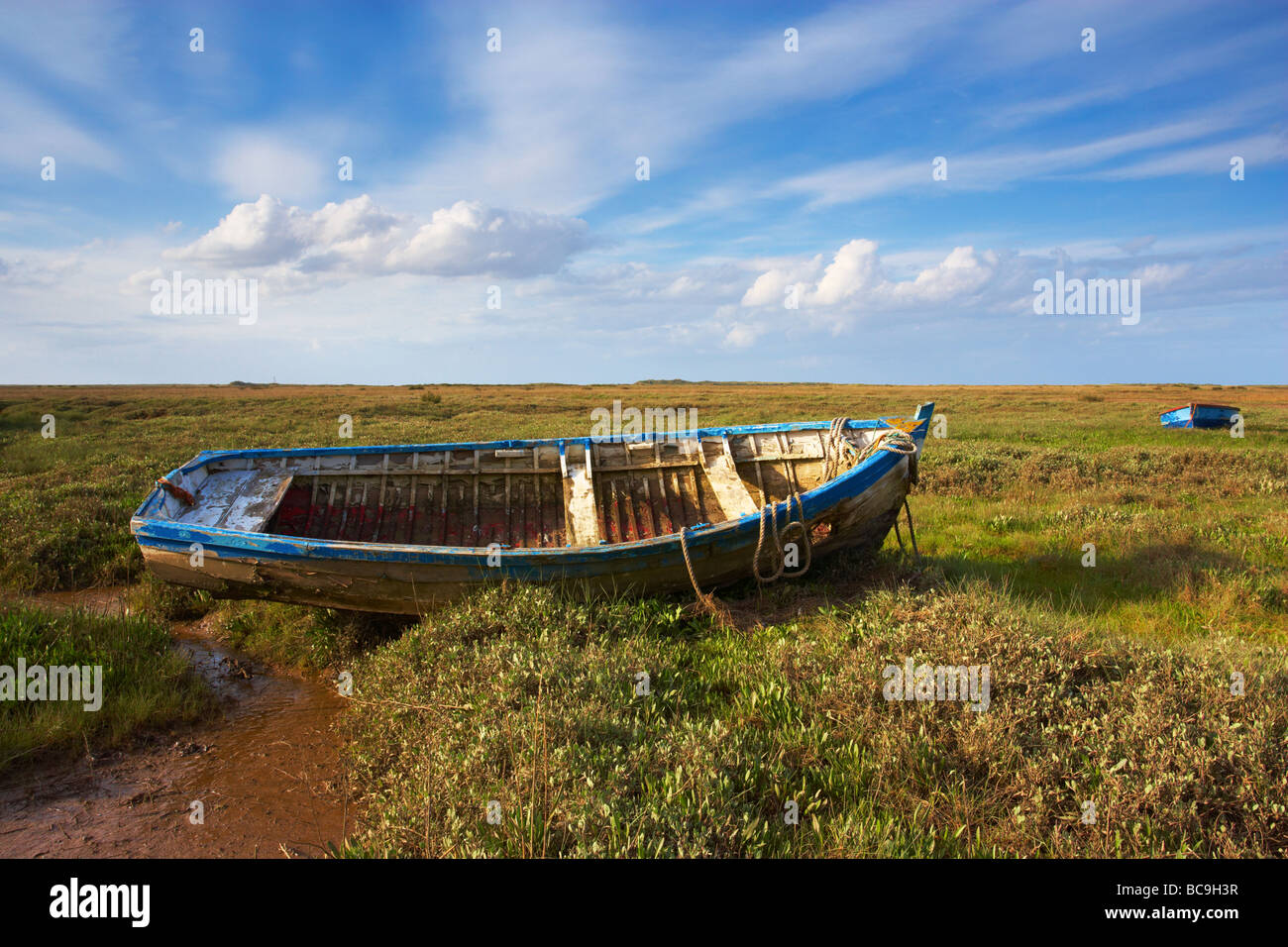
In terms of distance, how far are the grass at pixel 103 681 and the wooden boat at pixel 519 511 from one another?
0.74m

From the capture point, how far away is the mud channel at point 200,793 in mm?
4668

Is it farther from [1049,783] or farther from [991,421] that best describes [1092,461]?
[1049,783]

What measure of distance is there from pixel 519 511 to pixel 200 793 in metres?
4.86

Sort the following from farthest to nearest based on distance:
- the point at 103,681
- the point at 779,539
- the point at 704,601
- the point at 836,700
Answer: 1. the point at 779,539
2. the point at 704,601
3. the point at 103,681
4. the point at 836,700

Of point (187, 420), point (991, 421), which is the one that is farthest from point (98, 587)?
point (991, 421)

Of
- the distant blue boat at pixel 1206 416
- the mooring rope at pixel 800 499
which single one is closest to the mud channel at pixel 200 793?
the mooring rope at pixel 800 499

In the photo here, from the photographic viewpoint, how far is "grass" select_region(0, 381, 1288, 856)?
3750 millimetres

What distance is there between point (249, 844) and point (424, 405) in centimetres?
3382

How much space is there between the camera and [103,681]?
6191mm

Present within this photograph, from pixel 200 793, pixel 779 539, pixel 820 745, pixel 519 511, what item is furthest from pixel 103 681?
pixel 779 539

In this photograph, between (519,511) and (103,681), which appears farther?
(519,511)

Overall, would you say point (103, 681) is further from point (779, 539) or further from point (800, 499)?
point (800, 499)

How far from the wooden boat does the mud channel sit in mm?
1422

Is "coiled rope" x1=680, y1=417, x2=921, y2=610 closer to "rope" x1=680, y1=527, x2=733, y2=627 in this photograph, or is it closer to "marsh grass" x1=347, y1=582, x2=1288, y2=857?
"rope" x1=680, y1=527, x2=733, y2=627
